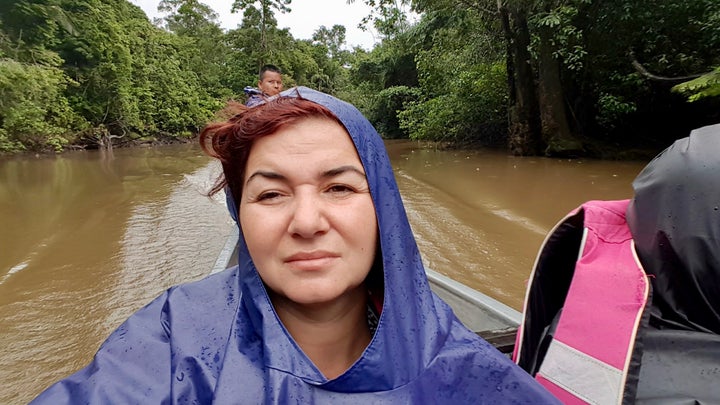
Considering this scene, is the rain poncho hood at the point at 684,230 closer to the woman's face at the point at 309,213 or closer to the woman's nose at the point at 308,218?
the woman's face at the point at 309,213

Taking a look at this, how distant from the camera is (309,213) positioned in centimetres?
86

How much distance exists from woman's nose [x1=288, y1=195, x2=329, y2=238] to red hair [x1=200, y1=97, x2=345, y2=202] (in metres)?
0.18

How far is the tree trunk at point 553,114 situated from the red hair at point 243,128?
10465mm

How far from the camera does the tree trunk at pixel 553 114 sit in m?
10.1

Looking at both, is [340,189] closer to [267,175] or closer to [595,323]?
[267,175]

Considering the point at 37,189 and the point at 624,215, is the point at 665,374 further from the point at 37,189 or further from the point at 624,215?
the point at 37,189

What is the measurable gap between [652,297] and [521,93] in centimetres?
1123

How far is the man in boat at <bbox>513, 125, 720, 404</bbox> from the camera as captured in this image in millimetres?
808

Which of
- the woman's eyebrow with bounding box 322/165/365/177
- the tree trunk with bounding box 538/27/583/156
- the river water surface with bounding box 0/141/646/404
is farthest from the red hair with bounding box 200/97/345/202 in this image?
the tree trunk with bounding box 538/27/583/156

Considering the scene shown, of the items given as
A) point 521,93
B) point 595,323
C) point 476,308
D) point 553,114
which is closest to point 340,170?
point 595,323

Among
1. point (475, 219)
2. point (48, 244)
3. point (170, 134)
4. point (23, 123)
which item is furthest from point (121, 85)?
point (475, 219)

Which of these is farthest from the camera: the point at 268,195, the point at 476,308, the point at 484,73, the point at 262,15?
the point at 262,15

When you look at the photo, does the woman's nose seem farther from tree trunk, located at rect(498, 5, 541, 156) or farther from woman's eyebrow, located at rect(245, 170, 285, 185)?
tree trunk, located at rect(498, 5, 541, 156)

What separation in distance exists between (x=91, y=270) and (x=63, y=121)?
15.1m
